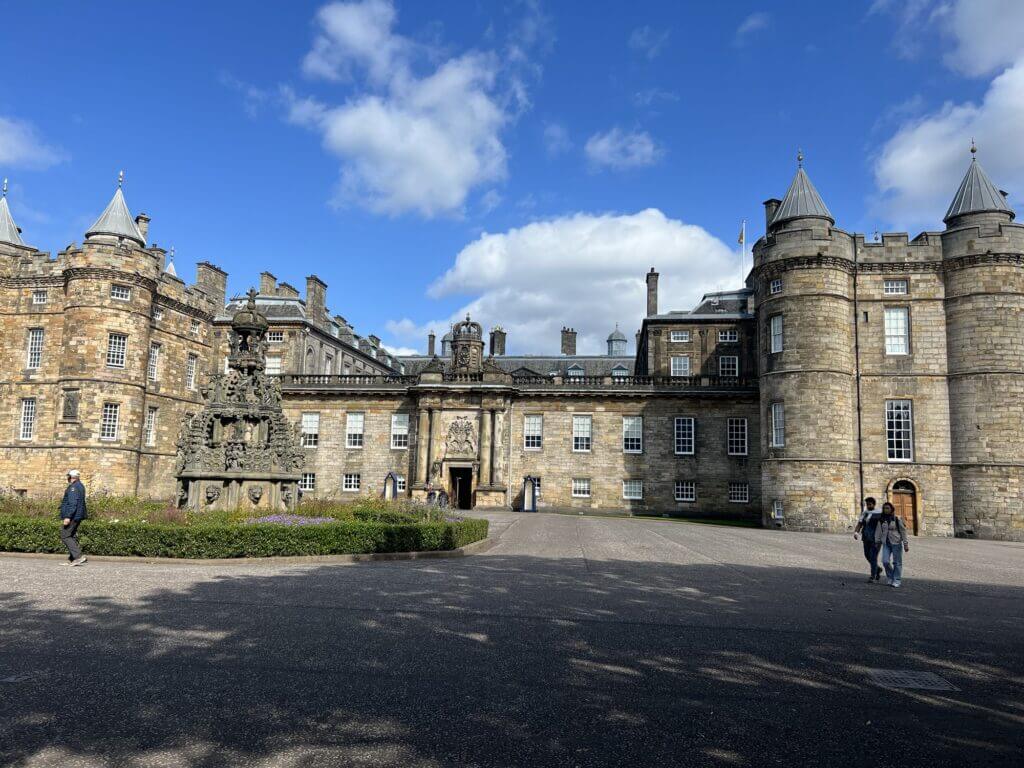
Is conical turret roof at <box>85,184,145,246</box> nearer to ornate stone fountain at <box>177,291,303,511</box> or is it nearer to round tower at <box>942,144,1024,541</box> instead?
ornate stone fountain at <box>177,291,303,511</box>

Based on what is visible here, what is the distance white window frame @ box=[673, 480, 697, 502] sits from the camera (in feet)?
137

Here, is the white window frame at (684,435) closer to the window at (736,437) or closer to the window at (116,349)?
the window at (736,437)

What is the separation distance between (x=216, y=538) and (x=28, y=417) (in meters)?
32.2

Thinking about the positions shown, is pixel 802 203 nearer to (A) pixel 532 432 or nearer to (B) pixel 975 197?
(B) pixel 975 197

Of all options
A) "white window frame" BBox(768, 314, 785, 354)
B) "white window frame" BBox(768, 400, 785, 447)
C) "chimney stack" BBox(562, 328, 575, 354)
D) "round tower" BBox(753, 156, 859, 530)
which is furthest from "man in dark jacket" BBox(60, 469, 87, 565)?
"chimney stack" BBox(562, 328, 575, 354)

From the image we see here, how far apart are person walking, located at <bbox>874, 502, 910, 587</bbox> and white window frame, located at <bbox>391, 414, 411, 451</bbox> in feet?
110

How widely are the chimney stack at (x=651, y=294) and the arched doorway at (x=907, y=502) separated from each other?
74.7ft

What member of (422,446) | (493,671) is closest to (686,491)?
(422,446)

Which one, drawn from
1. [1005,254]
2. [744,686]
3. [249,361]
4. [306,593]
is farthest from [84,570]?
[1005,254]

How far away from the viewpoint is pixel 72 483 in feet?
47.5

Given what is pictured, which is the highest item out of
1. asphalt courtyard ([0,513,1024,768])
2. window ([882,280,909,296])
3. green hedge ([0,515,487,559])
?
window ([882,280,909,296])

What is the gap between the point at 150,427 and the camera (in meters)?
41.0

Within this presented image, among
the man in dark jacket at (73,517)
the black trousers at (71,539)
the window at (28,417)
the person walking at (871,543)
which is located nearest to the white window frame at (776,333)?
the person walking at (871,543)

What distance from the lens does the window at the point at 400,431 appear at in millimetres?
44906
